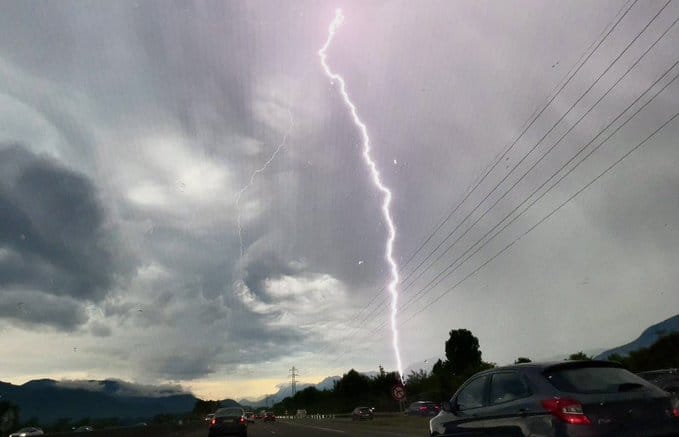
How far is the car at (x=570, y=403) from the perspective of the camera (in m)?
5.45

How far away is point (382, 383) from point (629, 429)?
125 metres

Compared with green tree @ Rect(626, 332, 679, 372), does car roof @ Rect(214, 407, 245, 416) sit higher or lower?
lower

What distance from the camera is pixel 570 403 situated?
558 centimetres

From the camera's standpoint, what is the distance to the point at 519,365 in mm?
6691

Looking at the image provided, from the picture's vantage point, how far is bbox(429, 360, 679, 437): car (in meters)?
5.45

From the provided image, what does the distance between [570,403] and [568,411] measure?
3.3 inches

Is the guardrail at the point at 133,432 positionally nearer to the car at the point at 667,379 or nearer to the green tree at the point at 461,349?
the car at the point at 667,379

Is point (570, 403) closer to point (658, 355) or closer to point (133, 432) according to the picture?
point (133, 432)

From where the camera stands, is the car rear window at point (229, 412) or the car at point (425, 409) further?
the car at point (425, 409)

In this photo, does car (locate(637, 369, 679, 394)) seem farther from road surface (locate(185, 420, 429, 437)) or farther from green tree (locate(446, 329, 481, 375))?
green tree (locate(446, 329, 481, 375))

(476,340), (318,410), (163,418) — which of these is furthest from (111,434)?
(318,410)

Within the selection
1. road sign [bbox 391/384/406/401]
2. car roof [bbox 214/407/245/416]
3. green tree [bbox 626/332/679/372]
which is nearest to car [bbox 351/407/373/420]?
green tree [bbox 626/332/679/372]

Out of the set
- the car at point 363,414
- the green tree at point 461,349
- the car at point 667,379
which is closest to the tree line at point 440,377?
the green tree at point 461,349

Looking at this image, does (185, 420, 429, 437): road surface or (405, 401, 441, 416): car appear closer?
(185, 420, 429, 437): road surface
